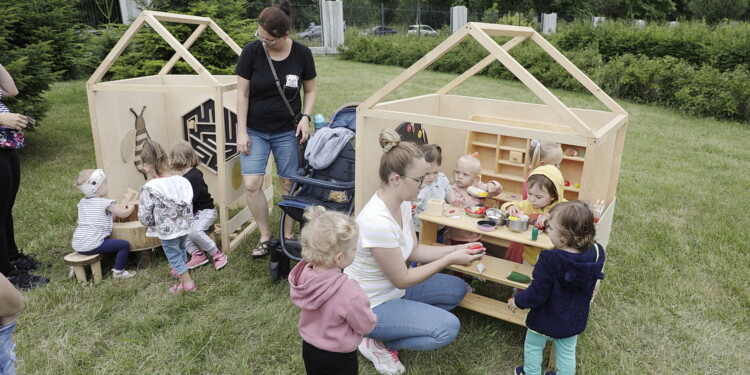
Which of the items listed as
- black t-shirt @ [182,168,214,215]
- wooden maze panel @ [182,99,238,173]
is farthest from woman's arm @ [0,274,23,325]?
wooden maze panel @ [182,99,238,173]

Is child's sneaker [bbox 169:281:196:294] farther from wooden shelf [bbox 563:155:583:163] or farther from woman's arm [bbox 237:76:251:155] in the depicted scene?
wooden shelf [bbox 563:155:583:163]

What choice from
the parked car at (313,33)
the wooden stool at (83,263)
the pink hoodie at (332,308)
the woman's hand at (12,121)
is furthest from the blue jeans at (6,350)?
the parked car at (313,33)

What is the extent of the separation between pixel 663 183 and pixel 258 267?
546cm

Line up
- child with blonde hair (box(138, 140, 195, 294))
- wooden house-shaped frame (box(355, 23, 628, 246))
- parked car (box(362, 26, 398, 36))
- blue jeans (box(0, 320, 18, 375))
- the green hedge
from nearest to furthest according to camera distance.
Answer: blue jeans (box(0, 320, 18, 375)), wooden house-shaped frame (box(355, 23, 628, 246)), child with blonde hair (box(138, 140, 195, 294)), the green hedge, parked car (box(362, 26, 398, 36))

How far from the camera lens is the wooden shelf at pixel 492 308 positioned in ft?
11.2

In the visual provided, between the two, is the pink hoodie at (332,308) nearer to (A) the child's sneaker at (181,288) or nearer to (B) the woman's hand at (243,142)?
(A) the child's sneaker at (181,288)

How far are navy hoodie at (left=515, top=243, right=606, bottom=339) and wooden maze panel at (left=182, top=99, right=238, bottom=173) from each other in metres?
3.45

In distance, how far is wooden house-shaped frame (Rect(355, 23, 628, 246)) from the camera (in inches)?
123

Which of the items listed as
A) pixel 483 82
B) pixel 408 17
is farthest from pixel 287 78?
pixel 408 17

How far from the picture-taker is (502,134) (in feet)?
11.1

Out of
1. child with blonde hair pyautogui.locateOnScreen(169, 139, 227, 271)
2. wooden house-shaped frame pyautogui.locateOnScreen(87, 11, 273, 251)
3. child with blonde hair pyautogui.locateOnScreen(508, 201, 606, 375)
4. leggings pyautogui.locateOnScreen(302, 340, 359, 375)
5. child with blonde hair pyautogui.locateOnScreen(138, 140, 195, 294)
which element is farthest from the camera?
wooden house-shaped frame pyautogui.locateOnScreen(87, 11, 273, 251)

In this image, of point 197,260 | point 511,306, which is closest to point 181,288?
point 197,260

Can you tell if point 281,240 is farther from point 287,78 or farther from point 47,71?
point 47,71

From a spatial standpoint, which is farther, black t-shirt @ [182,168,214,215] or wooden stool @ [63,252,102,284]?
black t-shirt @ [182,168,214,215]
